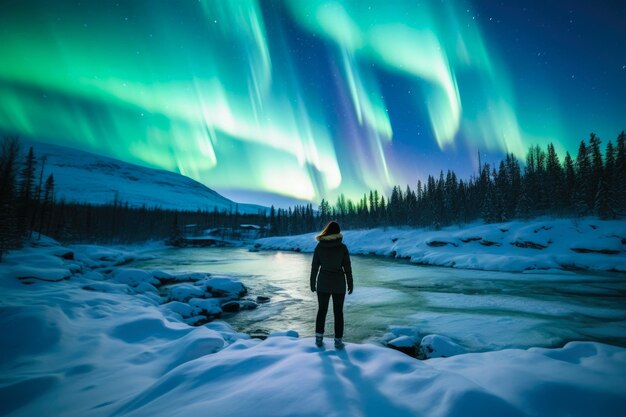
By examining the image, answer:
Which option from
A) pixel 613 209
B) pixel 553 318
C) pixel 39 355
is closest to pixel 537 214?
pixel 613 209

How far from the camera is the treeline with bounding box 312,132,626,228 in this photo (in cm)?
4109

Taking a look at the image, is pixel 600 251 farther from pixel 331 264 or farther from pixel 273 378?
pixel 273 378

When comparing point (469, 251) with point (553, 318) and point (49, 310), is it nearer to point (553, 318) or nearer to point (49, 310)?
point (553, 318)

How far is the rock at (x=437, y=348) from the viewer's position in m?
6.92

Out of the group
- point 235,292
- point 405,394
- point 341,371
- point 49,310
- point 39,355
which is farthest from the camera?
point 235,292

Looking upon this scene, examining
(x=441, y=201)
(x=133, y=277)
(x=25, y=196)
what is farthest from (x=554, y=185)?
(x=25, y=196)

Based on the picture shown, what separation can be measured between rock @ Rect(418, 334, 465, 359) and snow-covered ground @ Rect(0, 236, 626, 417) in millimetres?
2807

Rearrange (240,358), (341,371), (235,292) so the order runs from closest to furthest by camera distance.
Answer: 1. (341,371)
2. (240,358)
3. (235,292)

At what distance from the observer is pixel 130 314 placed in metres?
7.76

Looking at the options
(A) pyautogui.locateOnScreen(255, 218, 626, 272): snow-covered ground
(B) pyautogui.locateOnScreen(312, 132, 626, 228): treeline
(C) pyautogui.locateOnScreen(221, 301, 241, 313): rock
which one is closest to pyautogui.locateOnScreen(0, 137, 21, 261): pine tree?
(C) pyautogui.locateOnScreen(221, 301, 241, 313): rock

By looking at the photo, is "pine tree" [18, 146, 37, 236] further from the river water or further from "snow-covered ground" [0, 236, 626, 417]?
"snow-covered ground" [0, 236, 626, 417]

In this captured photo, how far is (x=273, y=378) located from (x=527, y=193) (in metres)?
68.1

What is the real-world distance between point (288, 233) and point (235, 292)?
93.7m

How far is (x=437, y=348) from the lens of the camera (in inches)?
279
